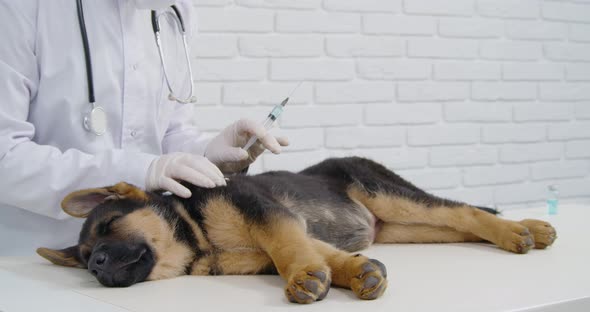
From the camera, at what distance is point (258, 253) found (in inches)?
55.7

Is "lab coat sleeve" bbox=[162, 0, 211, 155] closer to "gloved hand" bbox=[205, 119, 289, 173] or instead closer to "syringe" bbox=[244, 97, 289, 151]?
"gloved hand" bbox=[205, 119, 289, 173]

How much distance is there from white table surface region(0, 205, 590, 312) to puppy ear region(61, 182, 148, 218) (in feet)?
0.43

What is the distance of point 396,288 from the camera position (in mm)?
1174

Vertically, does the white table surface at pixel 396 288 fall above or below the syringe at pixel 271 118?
below

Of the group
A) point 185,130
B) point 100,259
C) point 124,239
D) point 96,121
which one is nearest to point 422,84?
point 185,130

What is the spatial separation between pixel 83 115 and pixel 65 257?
37 centimetres

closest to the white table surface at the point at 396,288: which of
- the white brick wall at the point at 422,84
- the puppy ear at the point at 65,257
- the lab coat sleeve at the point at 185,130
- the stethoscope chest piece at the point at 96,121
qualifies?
the puppy ear at the point at 65,257

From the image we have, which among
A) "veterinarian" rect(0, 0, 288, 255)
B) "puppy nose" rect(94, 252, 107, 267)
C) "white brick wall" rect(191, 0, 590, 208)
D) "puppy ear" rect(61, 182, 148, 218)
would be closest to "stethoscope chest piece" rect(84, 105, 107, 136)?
"veterinarian" rect(0, 0, 288, 255)

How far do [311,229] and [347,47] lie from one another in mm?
1386

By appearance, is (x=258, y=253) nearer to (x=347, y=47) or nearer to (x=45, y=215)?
(x=45, y=215)

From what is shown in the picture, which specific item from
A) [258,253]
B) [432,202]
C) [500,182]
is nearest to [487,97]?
[500,182]

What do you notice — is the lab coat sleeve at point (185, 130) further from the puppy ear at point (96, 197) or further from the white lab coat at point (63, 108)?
the puppy ear at point (96, 197)

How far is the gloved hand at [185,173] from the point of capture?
1432 mm

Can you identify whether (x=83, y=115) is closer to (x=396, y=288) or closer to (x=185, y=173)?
(x=185, y=173)
